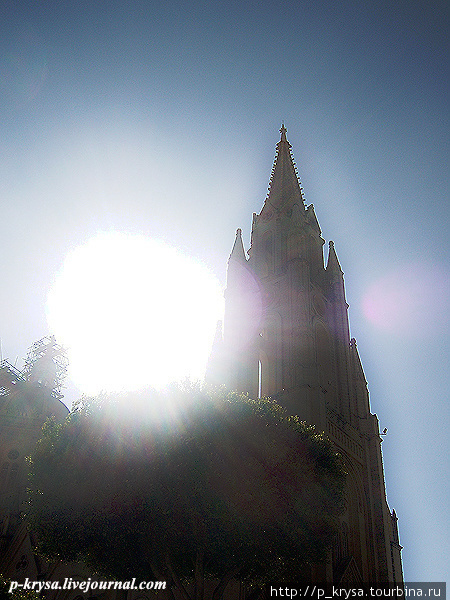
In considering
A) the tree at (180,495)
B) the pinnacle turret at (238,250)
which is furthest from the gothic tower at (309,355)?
the tree at (180,495)

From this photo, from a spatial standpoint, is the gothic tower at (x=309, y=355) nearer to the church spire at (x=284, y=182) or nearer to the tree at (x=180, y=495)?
the church spire at (x=284, y=182)

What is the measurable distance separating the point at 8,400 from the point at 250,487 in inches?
854

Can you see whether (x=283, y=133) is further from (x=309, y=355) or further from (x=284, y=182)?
(x=309, y=355)

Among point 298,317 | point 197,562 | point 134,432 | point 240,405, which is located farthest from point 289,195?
point 197,562

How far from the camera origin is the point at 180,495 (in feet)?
46.3

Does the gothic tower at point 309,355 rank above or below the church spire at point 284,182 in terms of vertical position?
below

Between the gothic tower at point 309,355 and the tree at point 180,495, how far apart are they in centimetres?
576

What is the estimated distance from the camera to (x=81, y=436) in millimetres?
15828

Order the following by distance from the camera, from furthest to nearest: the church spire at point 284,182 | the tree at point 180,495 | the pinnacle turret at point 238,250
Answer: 1. the church spire at point 284,182
2. the pinnacle turret at point 238,250
3. the tree at point 180,495

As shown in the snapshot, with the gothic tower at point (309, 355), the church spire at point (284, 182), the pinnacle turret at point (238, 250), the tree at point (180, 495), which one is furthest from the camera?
the church spire at point (284, 182)

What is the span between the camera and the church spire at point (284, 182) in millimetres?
36188

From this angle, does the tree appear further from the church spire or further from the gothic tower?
the church spire

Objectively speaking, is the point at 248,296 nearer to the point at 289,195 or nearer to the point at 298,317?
the point at 298,317

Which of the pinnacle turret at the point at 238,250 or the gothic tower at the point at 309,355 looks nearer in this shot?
the gothic tower at the point at 309,355
